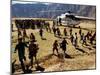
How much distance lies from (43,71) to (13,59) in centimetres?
36

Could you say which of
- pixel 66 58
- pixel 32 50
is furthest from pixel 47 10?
pixel 66 58

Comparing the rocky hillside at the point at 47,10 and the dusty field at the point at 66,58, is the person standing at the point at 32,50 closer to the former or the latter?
the dusty field at the point at 66,58

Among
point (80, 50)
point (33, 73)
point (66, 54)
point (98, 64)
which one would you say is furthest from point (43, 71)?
point (98, 64)

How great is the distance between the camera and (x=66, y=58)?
244 cm

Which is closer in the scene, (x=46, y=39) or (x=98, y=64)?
(x=46, y=39)

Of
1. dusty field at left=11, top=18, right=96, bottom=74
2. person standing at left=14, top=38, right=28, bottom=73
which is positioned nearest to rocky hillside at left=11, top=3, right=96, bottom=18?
dusty field at left=11, top=18, right=96, bottom=74

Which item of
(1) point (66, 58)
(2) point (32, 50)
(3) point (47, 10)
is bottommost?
(1) point (66, 58)

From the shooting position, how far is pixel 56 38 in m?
2.40

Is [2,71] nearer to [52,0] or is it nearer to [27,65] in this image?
[27,65]

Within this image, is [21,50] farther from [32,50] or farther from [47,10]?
[47,10]

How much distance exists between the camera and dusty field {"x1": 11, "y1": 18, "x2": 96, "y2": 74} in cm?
232

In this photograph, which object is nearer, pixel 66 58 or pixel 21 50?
pixel 21 50

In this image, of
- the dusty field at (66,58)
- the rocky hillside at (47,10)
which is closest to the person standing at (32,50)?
the dusty field at (66,58)

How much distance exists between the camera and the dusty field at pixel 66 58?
7.63 feet
